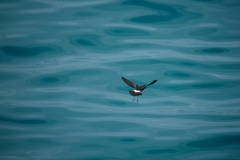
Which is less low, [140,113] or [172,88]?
[172,88]

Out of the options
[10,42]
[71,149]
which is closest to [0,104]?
[10,42]

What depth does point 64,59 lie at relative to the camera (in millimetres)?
6449

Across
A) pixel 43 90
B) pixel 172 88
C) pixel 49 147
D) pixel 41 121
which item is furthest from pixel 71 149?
pixel 172 88

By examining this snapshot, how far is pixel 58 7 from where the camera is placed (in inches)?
250

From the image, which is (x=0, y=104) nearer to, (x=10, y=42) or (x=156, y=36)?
(x=10, y=42)

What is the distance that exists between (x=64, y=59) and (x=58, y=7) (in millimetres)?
1074

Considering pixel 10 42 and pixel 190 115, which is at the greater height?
pixel 10 42

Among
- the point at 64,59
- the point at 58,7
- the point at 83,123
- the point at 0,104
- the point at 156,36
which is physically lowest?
the point at 83,123

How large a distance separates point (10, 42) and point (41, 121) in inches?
68.3

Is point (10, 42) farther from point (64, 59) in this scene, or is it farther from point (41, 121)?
point (41, 121)

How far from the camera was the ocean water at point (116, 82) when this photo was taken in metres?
6.30

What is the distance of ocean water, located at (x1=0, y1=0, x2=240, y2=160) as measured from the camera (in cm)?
630

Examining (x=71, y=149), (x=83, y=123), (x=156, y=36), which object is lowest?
(x=71, y=149)

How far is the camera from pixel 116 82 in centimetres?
645
